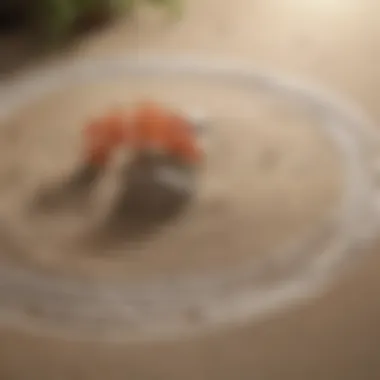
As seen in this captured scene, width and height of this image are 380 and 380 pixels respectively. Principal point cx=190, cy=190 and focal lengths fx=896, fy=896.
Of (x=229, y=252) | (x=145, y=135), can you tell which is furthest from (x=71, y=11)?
(x=229, y=252)

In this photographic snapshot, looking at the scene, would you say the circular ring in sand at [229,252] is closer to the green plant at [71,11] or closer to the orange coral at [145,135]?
the orange coral at [145,135]

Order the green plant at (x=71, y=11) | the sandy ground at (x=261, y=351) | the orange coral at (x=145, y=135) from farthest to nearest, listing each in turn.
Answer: the green plant at (x=71, y=11)
the orange coral at (x=145, y=135)
the sandy ground at (x=261, y=351)

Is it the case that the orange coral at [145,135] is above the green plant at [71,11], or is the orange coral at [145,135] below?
below

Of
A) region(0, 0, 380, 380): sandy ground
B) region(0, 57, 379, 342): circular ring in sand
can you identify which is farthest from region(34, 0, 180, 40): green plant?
region(0, 0, 380, 380): sandy ground

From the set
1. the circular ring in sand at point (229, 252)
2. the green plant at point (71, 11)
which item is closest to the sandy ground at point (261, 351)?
the circular ring in sand at point (229, 252)

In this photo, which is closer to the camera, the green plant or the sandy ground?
the sandy ground

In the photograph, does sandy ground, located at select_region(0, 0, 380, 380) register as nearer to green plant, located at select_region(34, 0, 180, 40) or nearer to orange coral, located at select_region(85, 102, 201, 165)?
orange coral, located at select_region(85, 102, 201, 165)

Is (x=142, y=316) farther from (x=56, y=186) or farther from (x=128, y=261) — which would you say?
(x=56, y=186)

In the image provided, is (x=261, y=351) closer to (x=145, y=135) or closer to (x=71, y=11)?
(x=145, y=135)

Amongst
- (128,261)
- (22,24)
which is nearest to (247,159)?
(128,261)
